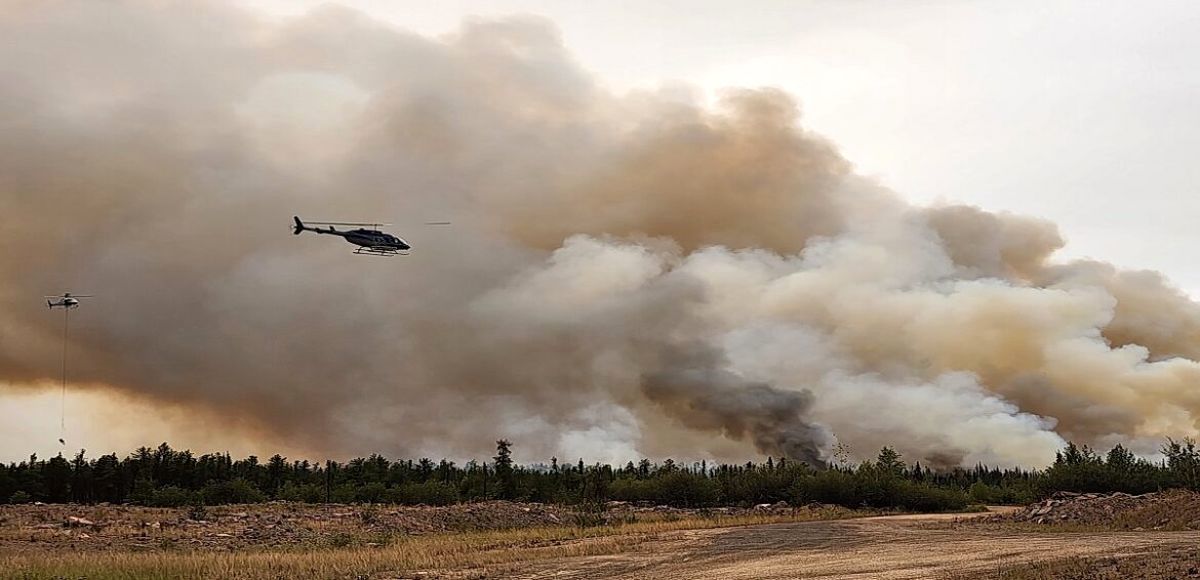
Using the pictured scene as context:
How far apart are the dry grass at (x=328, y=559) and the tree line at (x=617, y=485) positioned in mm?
33402

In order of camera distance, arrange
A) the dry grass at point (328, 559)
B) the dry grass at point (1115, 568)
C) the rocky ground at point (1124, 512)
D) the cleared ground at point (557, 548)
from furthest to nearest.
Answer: the rocky ground at point (1124, 512) → the dry grass at point (328, 559) → the cleared ground at point (557, 548) → the dry grass at point (1115, 568)

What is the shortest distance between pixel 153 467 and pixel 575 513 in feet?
245

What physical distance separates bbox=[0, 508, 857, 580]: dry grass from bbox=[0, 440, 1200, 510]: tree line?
110 ft

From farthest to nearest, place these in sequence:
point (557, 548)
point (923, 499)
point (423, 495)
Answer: point (423, 495)
point (923, 499)
point (557, 548)

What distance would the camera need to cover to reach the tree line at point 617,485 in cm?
7562

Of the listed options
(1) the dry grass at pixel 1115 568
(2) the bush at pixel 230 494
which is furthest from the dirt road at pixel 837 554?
(2) the bush at pixel 230 494

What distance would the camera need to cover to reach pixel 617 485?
9862 centimetres

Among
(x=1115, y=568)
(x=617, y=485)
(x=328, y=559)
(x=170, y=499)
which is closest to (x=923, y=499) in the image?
(x=617, y=485)

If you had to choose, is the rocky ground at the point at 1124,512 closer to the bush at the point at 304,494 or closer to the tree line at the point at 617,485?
the tree line at the point at 617,485

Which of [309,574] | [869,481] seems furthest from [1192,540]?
[869,481]

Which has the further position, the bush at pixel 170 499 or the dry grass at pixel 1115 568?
the bush at pixel 170 499

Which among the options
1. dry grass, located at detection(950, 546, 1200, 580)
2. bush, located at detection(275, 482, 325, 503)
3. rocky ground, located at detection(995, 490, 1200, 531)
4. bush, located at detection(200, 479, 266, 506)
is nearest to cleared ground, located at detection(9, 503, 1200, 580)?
dry grass, located at detection(950, 546, 1200, 580)

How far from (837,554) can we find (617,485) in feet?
195

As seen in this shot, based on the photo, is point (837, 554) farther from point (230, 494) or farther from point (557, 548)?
point (230, 494)
